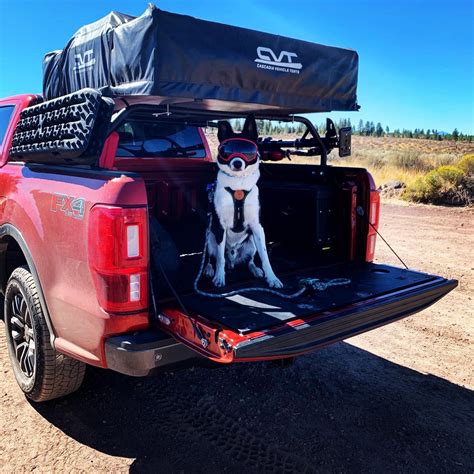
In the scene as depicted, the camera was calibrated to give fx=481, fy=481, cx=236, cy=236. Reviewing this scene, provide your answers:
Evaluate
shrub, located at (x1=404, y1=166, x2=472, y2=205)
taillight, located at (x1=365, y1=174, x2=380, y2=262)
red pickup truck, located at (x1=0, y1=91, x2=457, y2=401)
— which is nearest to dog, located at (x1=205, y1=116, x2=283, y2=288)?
red pickup truck, located at (x1=0, y1=91, x2=457, y2=401)

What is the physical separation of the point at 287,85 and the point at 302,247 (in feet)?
5.10

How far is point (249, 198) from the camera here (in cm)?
352

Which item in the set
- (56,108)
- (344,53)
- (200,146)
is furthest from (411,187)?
(56,108)

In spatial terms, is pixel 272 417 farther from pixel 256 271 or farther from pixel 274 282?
pixel 256 271

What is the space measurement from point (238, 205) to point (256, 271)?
1.70 ft

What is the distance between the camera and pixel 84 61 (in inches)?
125

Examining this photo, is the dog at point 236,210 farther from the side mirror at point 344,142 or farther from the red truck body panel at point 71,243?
the red truck body panel at point 71,243

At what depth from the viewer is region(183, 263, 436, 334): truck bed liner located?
2.60 meters

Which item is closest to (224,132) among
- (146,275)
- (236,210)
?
(236,210)

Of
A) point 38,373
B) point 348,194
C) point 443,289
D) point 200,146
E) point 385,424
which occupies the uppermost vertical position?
point 200,146

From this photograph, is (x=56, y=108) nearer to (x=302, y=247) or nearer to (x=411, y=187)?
(x=302, y=247)

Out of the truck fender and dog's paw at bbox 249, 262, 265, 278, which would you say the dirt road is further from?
dog's paw at bbox 249, 262, 265, 278

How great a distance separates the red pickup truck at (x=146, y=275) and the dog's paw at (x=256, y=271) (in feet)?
0.54

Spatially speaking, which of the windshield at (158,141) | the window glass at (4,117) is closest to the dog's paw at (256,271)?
the windshield at (158,141)
